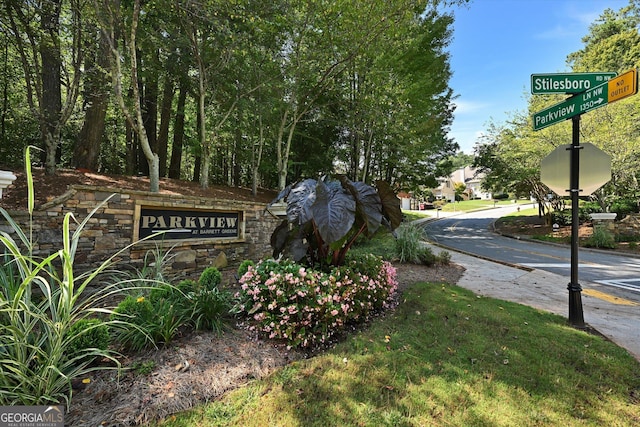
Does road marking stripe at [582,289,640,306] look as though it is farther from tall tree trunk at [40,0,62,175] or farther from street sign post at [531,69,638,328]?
tall tree trunk at [40,0,62,175]

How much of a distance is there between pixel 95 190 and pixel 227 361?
2959 mm

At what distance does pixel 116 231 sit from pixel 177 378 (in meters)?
2.71

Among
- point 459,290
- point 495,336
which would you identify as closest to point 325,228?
point 495,336

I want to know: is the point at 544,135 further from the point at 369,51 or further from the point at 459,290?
the point at 459,290

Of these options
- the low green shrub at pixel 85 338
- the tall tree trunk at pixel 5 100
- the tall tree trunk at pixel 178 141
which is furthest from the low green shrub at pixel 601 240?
the tall tree trunk at pixel 5 100

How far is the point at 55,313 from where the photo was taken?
1646mm

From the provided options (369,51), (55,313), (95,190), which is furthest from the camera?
(369,51)

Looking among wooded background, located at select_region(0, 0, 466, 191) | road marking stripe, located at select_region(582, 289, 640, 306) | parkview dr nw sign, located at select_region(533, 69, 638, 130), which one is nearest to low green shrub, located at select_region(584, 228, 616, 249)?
wooded background, located at select_region(0, 0, 466, 191)

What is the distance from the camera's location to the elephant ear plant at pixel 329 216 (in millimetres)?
2473

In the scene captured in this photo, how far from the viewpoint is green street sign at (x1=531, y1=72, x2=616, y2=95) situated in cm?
292

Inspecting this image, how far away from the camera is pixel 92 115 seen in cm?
720

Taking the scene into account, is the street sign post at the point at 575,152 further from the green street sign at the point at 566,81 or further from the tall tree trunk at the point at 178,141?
the tall tree trunk at the point at 178,141

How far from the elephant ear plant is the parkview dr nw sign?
2015mm

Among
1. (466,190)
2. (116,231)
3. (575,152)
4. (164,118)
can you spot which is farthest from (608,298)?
(466,190)
